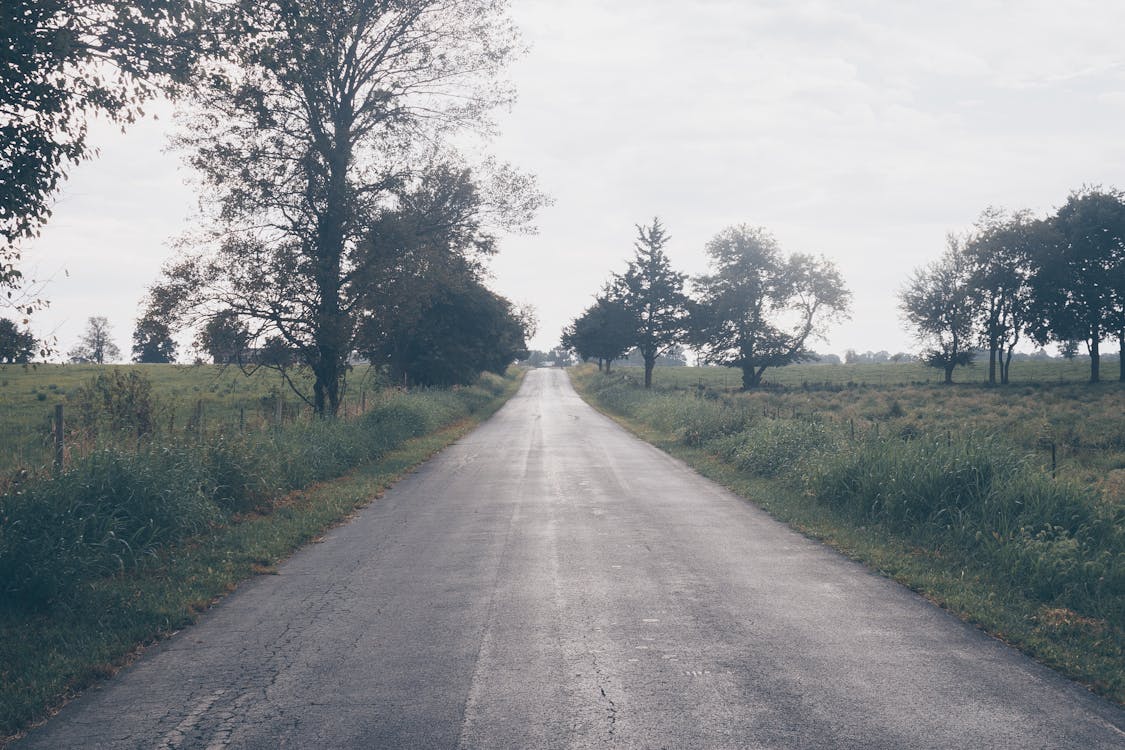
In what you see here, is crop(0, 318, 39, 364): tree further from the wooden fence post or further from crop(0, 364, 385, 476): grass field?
the wooden fence post

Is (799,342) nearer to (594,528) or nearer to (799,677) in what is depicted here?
(594,528)

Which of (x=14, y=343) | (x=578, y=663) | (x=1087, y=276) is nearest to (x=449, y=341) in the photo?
(x=14, y=343)

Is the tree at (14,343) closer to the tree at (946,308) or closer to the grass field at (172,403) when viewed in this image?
the grass field at (172,403)

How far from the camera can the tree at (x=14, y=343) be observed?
7.64 meters

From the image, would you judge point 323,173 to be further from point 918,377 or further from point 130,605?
point 918,377

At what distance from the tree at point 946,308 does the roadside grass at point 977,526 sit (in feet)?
159

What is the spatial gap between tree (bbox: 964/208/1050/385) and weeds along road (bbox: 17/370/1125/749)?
54.1 meters

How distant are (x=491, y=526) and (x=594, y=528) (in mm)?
1415

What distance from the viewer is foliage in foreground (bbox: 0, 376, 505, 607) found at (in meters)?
6.89

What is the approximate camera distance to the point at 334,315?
64.7 ft

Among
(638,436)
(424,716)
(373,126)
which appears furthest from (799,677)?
(638,436)

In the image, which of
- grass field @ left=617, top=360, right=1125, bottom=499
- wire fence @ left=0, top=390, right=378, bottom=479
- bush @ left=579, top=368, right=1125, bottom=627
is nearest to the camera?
bush @ left=579, top=368, right=1125, bottom=627

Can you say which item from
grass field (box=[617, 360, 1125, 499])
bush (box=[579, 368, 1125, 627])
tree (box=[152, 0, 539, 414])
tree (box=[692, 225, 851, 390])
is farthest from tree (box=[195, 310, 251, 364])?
tree (box=[692, 225, 851, 390])

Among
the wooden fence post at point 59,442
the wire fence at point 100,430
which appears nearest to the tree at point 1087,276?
the wire fence at point 100,430
